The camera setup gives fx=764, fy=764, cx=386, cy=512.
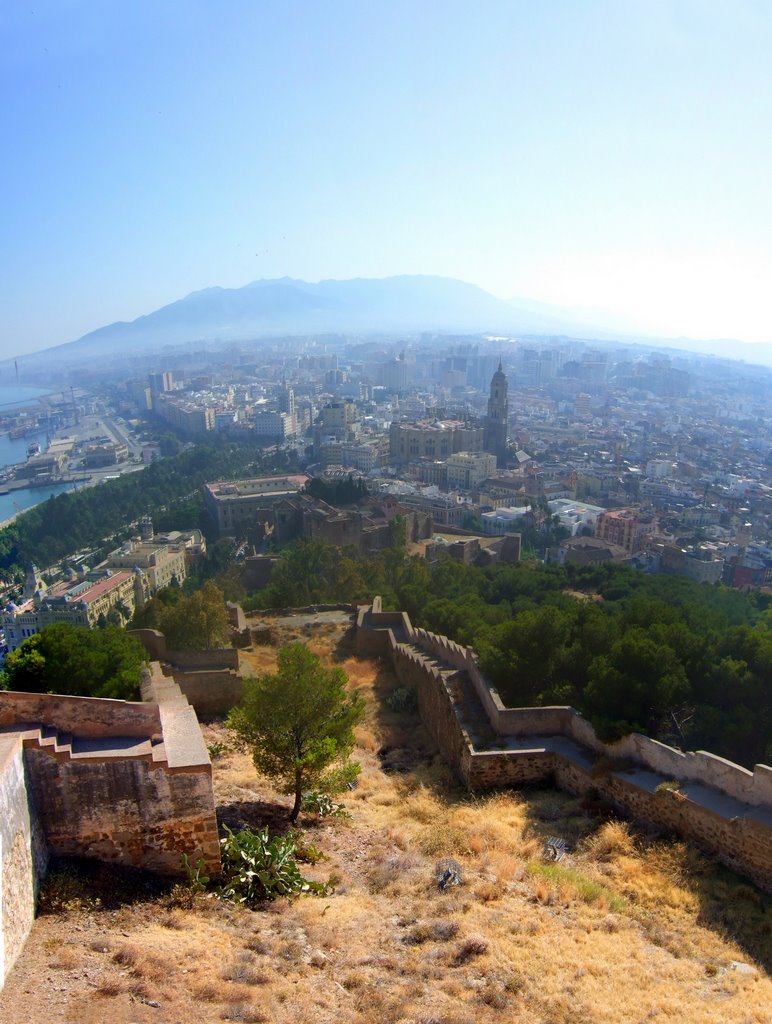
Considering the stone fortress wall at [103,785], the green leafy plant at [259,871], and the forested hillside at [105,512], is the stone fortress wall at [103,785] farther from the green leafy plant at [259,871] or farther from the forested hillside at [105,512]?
the forested hillside at [105,512]

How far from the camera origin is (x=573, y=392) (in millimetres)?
153750

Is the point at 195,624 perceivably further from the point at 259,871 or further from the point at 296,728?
the point at 259,871

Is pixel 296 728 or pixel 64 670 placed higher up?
pixel 64 670

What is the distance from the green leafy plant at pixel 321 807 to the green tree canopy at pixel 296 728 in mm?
110

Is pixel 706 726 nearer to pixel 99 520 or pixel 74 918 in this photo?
pixel 74 918

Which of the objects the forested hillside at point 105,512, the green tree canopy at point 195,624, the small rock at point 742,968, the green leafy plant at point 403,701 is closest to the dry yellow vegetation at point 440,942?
the small rock at point 742,968

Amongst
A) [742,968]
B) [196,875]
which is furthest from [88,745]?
[742,968]

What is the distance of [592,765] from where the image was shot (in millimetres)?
8852

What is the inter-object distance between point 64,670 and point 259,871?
334cm

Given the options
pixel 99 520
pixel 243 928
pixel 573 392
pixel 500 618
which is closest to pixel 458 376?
pixel 573 392

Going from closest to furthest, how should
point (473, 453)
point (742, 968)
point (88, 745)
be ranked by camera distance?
point (742, 968)
point (88, 745)
point (473, 453)

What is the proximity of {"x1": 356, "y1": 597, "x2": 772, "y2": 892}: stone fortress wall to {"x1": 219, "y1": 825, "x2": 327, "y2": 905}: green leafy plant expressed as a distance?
2.95 metres

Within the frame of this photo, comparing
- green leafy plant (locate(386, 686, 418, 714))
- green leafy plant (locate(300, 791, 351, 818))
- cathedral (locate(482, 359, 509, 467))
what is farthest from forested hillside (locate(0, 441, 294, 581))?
green leafy plant (locate(300, 791, 351, 818))

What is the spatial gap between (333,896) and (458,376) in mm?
151967
